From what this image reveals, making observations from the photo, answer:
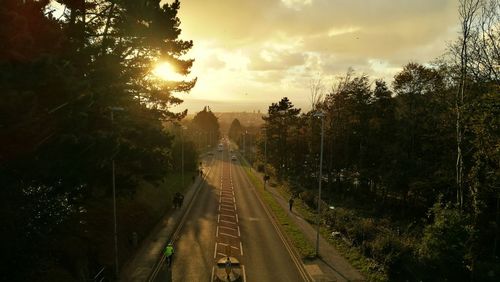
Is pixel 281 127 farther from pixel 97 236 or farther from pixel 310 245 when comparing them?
pixel 97 236

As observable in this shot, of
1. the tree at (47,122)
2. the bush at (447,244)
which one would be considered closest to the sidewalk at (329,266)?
the bush at (447,244)

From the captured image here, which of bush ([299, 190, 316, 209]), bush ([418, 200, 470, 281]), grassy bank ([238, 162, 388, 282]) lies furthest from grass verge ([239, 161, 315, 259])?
bush ([418, 200, 470, 281])

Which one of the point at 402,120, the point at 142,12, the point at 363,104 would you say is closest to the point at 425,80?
the point at 402,120

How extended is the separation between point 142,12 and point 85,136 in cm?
1062

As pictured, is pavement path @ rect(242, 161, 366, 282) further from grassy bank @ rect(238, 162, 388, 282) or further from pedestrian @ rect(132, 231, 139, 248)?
pedestrian @ rect(132, 231, 139, 248)

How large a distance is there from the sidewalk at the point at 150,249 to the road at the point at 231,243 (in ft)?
2.62

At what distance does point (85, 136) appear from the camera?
13.6m

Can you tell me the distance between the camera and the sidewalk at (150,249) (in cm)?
2025

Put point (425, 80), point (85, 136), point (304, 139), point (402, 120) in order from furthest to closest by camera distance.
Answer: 1. point (304, 139)
2. point (402, 120)
3. point (425, 80)
4. point (85, 136)

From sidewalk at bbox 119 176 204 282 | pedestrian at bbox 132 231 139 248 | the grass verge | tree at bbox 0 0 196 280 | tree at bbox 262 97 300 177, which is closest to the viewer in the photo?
tree at bbox 0 0 196 280

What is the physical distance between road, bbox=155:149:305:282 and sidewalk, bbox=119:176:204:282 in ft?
2.62

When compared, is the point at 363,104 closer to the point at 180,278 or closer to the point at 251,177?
the point at 251,177

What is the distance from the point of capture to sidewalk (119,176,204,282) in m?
20.2

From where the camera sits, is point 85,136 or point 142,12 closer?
point 85,136
